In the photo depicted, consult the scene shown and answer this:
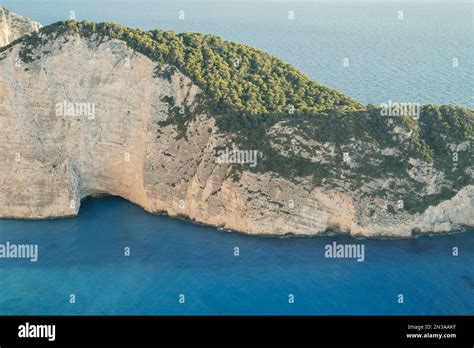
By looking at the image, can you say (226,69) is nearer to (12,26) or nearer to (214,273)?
(214,273)

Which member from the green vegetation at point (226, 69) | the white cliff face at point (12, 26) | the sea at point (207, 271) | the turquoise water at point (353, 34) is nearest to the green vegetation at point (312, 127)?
the green vegetation at point (226, 69)

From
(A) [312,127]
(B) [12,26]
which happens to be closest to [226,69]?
(A) [312,127]

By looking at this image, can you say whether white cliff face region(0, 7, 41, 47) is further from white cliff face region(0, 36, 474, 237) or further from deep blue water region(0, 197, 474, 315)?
deep blue water region(0, 197, 474, 315)

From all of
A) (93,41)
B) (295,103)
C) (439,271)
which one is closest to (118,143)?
(93,41)

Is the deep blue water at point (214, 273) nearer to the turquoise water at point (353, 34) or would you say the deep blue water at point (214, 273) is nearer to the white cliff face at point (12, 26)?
the turquoise water at point (353, 34)

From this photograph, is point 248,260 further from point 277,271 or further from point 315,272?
point 315,272

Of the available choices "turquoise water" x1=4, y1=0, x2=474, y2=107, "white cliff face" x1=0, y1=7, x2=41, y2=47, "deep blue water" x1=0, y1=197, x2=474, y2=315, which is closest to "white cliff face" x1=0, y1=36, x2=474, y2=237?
"deep blue water" x1=0, y1=197, x2=474, y2=315
